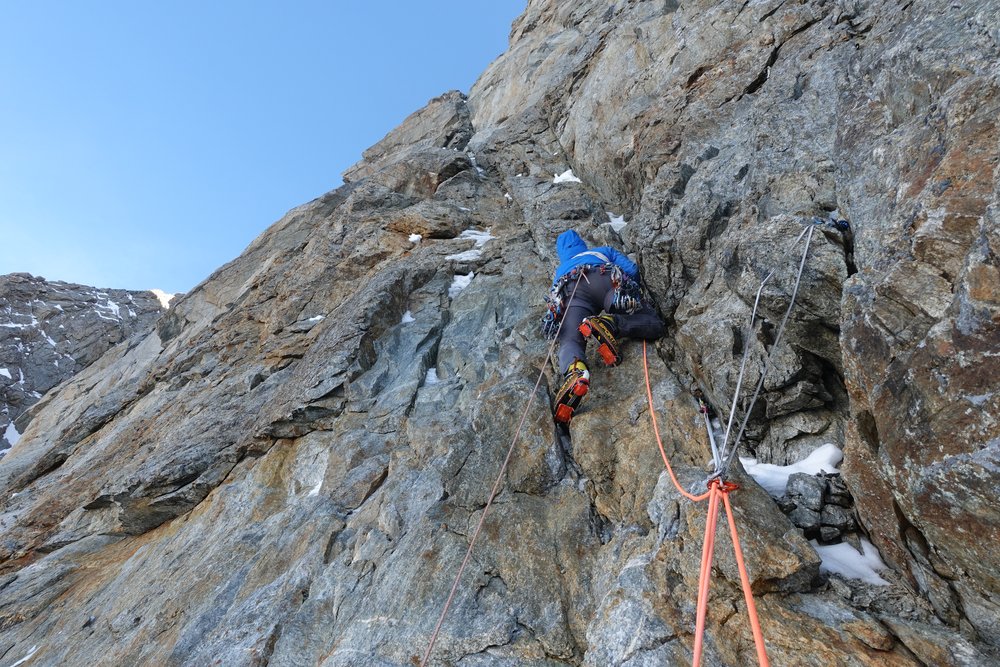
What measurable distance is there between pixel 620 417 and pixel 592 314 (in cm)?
176

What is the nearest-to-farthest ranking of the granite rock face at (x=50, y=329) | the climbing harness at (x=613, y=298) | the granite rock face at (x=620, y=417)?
1. the granite rock face at (x=620, y=417)
2. the climbing harness at (x=613, y=298)
3. the granite rock face at (x=50, y=329)

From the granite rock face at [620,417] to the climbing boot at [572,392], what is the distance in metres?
0.24

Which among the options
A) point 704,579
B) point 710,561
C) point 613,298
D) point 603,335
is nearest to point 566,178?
point 613,298

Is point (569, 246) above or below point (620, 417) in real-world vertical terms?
above

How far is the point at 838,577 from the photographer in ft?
12.1

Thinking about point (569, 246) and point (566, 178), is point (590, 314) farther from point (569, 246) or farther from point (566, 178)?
point (566, 178)

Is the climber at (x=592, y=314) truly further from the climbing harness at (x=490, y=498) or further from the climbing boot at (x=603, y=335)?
the climbing harness at (x=490, y=498)

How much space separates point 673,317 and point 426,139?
51.3ft

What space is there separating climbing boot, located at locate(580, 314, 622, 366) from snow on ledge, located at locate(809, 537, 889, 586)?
Result: 120 inches

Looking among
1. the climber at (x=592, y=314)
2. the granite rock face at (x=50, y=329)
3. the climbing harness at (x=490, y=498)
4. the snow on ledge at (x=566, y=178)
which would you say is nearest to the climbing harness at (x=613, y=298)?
the climber at (x=592, y=314)

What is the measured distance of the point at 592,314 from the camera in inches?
282

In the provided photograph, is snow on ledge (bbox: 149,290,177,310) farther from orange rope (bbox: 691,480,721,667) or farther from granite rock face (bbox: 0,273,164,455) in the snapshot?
orange rope (bbox: 691,480,721,667)

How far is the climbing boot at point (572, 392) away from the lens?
→ 235 inches

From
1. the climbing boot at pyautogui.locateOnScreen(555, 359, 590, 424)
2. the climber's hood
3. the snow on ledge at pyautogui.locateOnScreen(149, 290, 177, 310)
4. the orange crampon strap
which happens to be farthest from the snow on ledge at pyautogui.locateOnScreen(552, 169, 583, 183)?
the snow on ledge at pyautogui.locateOnScreen(149, 290, 177, 310)
